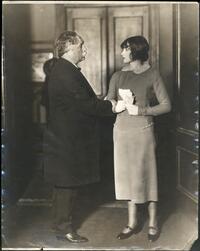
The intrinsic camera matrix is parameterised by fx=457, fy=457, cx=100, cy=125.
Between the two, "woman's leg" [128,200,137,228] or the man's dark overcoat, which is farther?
"woman's leg" [128,200,137,228]

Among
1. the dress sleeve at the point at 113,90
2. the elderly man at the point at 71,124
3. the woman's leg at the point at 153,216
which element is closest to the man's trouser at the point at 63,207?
the elderly man at the point at 71,124

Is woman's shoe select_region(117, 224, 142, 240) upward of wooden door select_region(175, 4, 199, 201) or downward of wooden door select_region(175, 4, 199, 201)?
downward

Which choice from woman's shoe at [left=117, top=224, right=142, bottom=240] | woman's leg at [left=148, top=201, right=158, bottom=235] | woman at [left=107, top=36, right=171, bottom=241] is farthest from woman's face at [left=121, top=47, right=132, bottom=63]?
woman's shoe at [left=117, top=224, right=142, bottom=240]

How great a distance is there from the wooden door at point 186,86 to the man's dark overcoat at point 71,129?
44cm

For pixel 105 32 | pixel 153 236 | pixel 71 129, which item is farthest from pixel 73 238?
pixel 105 32

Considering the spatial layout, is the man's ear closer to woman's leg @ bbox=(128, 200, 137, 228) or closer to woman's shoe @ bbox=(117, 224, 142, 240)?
woman's leg @ bbox=(128, 200, 137, 228)

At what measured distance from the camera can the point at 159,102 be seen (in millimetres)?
2500

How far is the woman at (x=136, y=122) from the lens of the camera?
8.17 feet

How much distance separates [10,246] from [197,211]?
3.67 ft

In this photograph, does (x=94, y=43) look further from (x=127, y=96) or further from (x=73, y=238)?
(x=73, y=238)

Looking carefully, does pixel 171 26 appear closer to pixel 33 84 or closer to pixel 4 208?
pixel 33 84

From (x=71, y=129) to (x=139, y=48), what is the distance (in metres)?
0.58

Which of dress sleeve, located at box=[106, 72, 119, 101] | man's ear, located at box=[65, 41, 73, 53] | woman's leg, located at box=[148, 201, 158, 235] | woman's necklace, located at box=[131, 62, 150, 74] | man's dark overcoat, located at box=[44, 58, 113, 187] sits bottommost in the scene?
woman's leg, located at box=[148, 201, 158, 235]

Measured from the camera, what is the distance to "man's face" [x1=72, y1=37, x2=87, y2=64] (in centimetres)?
249
